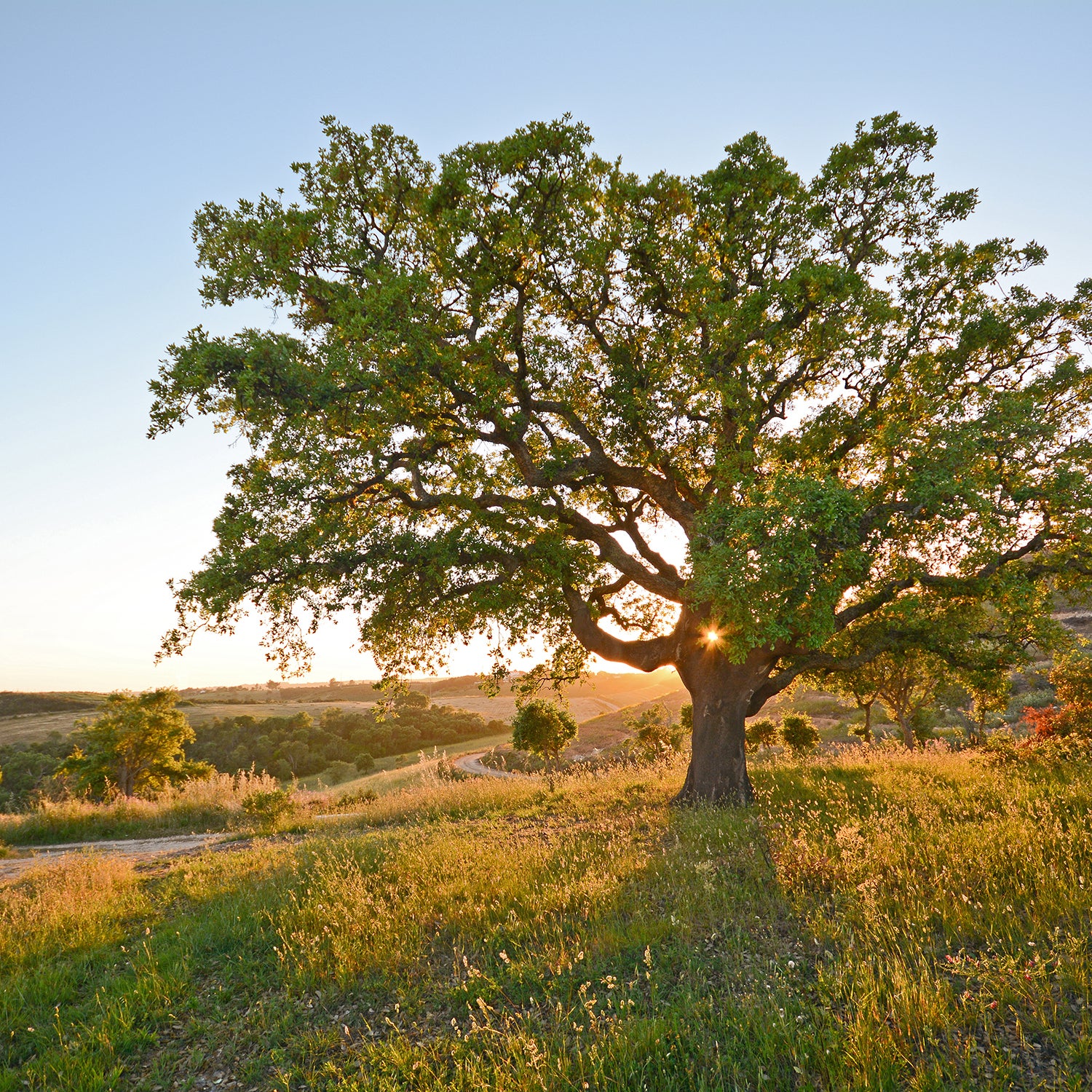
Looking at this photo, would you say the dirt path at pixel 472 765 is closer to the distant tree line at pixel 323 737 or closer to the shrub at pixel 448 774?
the shrub at pixel 448 774

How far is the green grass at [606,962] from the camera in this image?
12.8 feet

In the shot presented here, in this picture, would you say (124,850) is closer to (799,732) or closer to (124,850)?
(124,850)

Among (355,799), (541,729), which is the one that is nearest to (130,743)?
(355,799)

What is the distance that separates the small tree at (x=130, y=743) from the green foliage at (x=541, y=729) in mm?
19027

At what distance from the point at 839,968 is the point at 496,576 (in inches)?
351

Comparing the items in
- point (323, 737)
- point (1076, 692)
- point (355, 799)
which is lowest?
point (323, 737)

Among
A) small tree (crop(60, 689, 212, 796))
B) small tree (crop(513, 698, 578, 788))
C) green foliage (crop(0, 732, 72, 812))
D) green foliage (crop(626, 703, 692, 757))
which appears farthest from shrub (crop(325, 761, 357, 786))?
green foliage (crop(626, 703, 692, 757))

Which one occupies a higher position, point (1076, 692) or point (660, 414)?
point (660, 414)

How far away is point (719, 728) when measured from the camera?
12773 mm

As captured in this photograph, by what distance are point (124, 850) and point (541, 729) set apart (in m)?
15.3

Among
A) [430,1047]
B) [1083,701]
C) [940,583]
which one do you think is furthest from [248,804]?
[1083,701]

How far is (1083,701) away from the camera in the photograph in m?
16.2

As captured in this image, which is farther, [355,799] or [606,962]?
[355,799]

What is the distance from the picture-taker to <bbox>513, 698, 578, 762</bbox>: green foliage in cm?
2555
